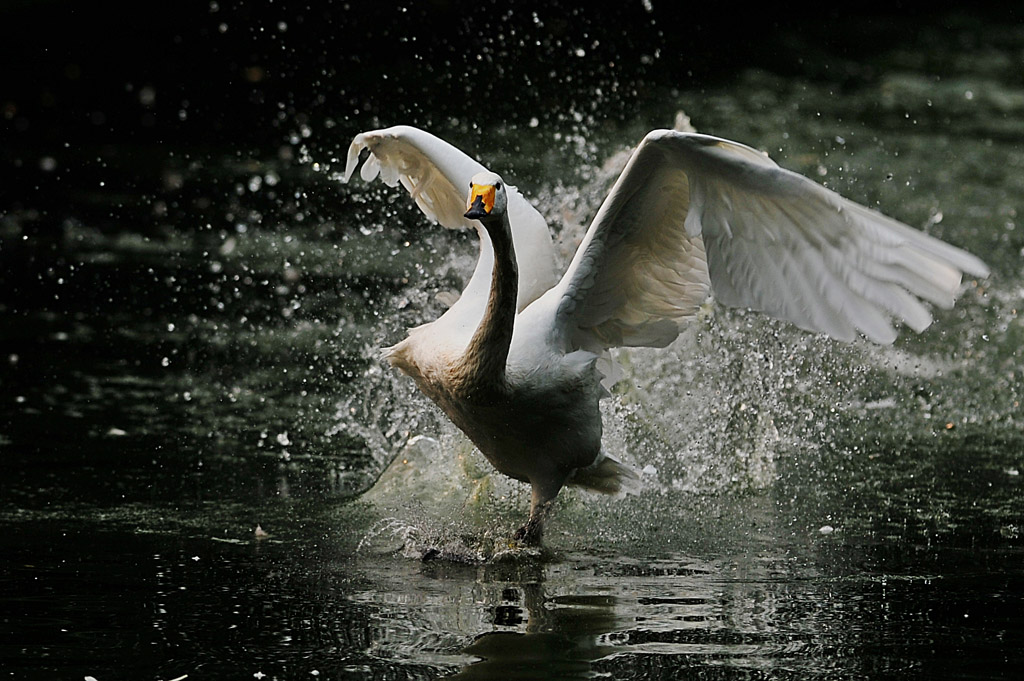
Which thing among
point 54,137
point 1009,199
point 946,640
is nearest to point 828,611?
point 946,640

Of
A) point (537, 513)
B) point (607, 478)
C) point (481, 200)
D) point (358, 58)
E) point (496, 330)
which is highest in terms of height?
point (358, 58)

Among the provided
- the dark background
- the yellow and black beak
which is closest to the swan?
the yellow and black beak

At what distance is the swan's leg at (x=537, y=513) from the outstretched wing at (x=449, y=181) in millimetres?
Answer: 863

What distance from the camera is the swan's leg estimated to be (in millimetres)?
5645

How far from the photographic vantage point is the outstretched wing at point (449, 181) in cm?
622

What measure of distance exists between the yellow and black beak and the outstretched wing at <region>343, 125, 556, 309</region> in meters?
1.14

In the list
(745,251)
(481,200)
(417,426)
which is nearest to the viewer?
(481,200)

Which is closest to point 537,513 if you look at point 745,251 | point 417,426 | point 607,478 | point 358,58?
point 607,478

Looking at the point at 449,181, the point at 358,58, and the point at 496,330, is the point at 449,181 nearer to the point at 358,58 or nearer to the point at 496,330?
the point at 496,330

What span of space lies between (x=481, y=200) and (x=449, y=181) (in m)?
1.46

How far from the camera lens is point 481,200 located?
4.89m

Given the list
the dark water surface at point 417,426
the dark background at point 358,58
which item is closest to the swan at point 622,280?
the dark water surface at point 417,426

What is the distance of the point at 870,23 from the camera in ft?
59.9

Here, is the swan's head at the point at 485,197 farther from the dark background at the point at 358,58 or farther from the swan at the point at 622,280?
the dark background at the point at 358,58
